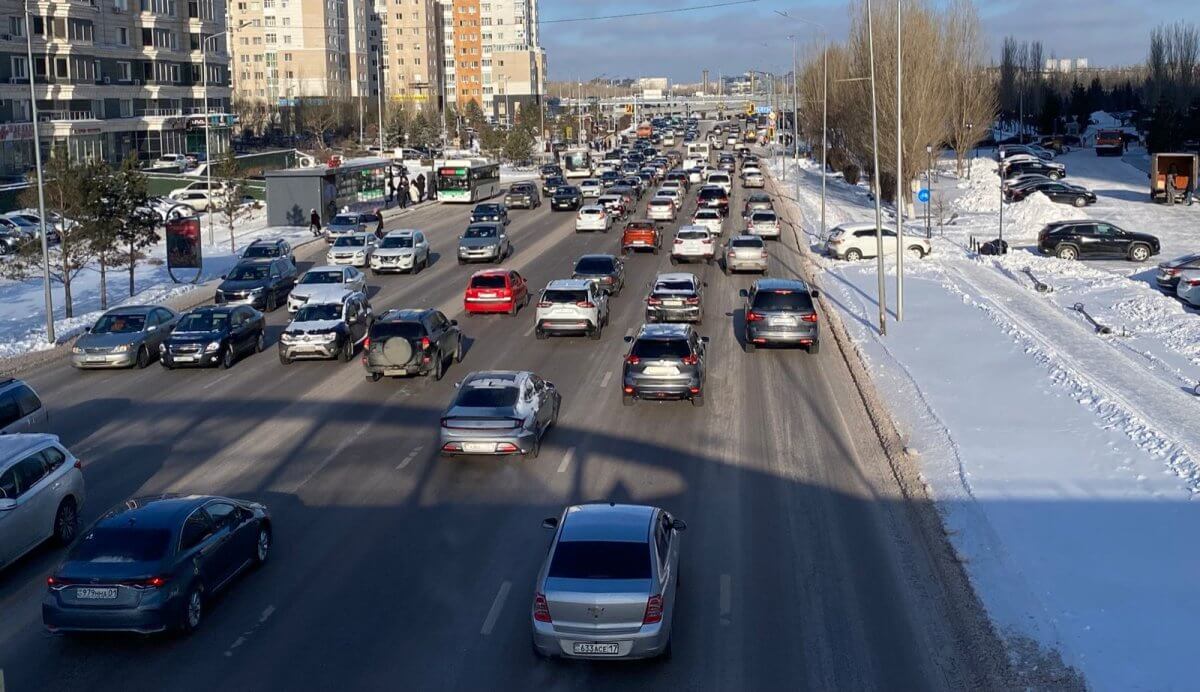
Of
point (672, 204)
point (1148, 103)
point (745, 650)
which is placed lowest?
point (745, 650)

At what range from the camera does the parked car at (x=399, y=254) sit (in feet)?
146

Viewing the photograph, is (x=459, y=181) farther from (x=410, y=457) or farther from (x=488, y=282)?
(x=410, y=457)

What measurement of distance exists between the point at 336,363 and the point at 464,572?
15182 mm

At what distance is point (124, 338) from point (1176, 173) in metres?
57.0

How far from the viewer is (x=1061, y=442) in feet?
65.4

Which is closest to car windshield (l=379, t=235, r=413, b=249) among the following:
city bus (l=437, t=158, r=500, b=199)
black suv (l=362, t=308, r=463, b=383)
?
black suv (l=362, t=308, r=463, b=383)

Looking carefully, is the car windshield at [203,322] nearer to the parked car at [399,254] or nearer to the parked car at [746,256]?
the parked car at [399,254]

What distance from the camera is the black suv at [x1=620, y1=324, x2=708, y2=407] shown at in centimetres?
2303

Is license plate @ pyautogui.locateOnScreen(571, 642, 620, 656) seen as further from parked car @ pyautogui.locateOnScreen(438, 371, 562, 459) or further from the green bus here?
the green bus

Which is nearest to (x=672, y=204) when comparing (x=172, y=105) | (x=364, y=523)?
(x=364, y=523)

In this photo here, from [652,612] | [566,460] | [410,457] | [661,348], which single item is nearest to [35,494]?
[410,457]

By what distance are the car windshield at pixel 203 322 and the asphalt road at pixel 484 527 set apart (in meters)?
1.21

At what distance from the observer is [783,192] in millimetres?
81625

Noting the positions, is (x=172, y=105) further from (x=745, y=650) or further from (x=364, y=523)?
(x=745, y=650)
